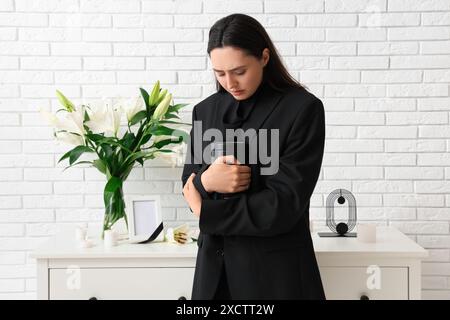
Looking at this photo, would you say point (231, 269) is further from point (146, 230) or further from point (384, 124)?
point (384, 124)

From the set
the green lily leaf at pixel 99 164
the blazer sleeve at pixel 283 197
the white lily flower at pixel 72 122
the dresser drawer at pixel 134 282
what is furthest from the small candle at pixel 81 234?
the blazer sleeve at pixel 283 197

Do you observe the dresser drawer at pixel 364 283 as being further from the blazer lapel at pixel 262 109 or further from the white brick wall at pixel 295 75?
the blazer lapel at pixel 262 109

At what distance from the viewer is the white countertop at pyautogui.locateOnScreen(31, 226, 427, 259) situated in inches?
97.6

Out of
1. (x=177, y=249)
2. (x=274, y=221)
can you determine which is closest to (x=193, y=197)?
(x=274, y=221)

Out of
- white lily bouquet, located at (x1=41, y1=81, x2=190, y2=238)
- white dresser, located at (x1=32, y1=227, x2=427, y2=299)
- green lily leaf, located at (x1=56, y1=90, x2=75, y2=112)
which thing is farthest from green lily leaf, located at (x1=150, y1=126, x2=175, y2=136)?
white dresser, located at (x1=32, y1=227, x2=427, y2=299)

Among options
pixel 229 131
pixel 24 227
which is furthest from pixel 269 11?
pixel 24 227

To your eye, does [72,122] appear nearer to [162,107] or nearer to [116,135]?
[116,135]

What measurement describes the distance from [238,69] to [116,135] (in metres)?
0.99

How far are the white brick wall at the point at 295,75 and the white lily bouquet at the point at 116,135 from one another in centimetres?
25

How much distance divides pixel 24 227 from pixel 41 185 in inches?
8.9

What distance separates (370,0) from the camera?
2.97m

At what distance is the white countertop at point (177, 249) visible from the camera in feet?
8.13

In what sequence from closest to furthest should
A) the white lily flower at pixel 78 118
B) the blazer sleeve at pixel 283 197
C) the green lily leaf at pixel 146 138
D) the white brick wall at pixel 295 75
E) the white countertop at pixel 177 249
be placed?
1. the blazer sleeve at pixel 283 197
2. the white countertop at pixel 177 249
3. the white lily flower at pixel 78 118
4. the green lily leaf at pixel 146 138
5. the white brick wall at pixel 295 75

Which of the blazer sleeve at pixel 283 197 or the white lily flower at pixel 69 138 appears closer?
the blazer sleeve at pixel 283 197
